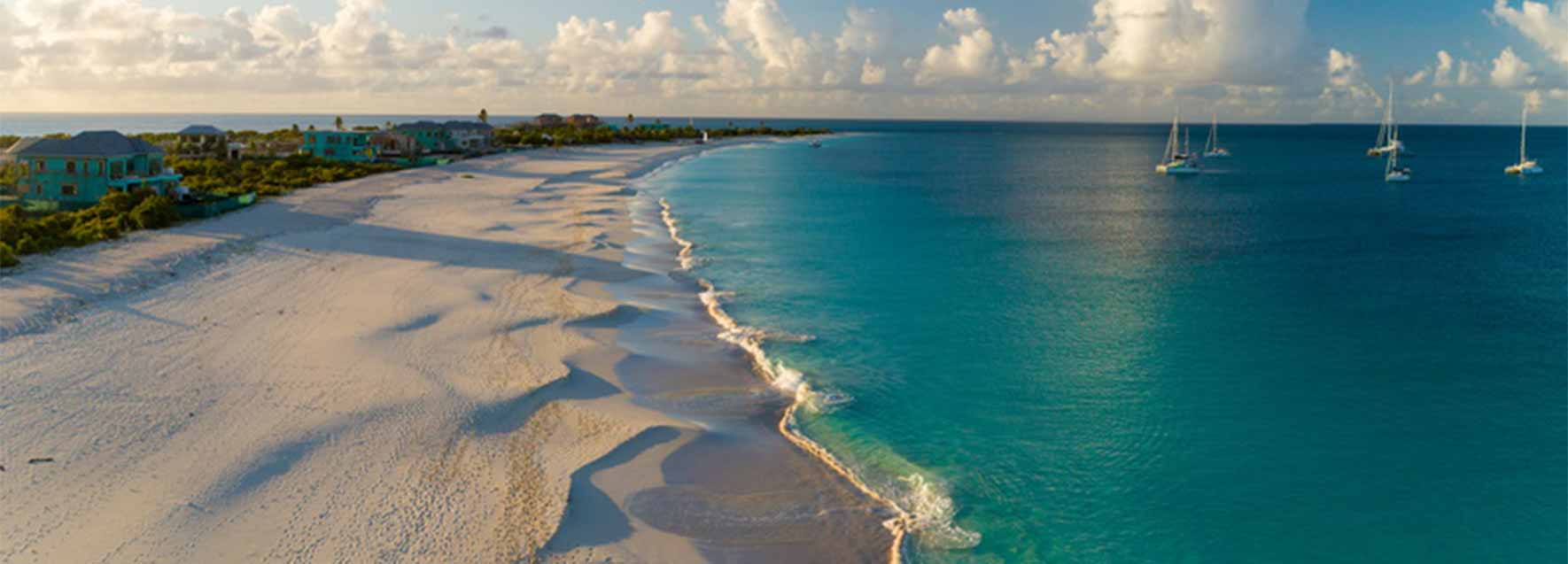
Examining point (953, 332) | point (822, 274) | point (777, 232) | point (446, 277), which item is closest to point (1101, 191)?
point (777, 232)

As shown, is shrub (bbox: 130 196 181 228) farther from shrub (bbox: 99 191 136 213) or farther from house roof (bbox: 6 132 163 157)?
house roof (bbox: 6 132 163 157)

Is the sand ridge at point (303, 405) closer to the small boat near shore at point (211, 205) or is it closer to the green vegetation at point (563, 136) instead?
the small boat near shore at point (211, 205)

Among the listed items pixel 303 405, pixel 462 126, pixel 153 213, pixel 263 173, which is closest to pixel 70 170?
pixel 153 213

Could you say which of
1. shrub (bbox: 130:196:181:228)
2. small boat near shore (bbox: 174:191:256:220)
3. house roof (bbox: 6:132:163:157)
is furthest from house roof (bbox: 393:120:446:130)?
shrub (bbox: 130:196:181:228)

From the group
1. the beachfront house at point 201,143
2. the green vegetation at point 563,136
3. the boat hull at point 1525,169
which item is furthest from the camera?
the green vegetation at point 563,136

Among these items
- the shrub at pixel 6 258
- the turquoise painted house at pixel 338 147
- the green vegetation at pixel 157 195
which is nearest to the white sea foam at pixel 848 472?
the shrub at pixel 6 258

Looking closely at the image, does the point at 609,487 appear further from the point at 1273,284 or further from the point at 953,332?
the point at 1273,284
